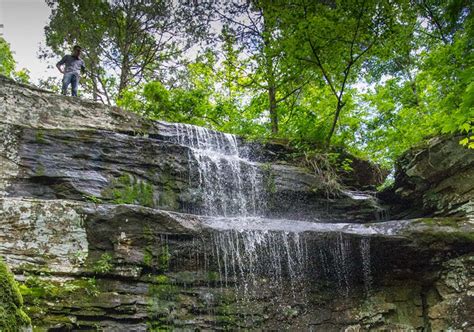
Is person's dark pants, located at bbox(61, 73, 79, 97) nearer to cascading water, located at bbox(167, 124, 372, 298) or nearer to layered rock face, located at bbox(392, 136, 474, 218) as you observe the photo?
cascading water, located at bbox(167, 124, 372, 298)

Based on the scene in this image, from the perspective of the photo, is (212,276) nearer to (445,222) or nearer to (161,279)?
(161,279)

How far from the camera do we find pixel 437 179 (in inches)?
A: 330

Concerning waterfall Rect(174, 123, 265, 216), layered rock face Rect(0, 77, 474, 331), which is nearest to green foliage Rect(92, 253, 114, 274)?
layered rock face Rect(0, 77, 474, 331)

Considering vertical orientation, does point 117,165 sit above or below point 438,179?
above

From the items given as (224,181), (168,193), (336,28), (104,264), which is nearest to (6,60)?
(168,193)

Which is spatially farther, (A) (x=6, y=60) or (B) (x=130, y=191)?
(A) (x=6, y=60)

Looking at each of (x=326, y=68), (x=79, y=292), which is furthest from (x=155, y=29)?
(x=79, y=292)

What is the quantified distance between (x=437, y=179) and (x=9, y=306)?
7927 millimetres

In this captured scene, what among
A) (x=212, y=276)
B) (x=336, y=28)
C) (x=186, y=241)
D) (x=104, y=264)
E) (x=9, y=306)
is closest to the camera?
(x=9, y=306)

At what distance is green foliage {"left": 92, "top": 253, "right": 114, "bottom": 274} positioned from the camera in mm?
5871

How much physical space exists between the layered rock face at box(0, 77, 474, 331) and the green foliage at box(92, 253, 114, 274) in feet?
0.05

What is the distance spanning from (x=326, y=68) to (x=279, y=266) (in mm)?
5733

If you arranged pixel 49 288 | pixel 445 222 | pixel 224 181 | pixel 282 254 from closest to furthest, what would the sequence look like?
pixel 49 288 < pixel 282 254 < pixel 445 222 < pixel 224 181

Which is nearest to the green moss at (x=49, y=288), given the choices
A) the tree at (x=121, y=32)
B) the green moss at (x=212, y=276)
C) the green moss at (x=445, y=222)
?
the green moss at (x=212, y=276)
